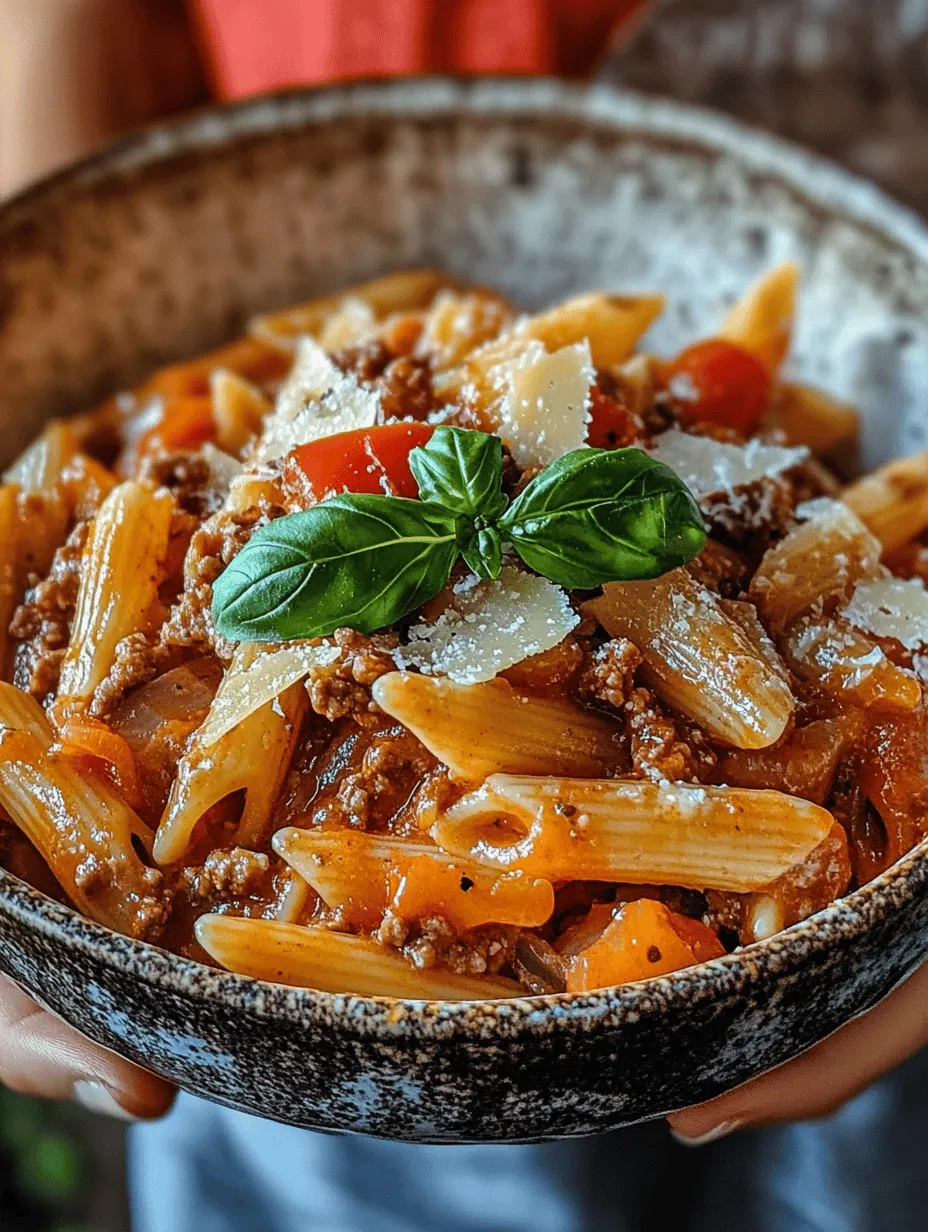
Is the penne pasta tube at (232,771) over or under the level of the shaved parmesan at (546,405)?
under

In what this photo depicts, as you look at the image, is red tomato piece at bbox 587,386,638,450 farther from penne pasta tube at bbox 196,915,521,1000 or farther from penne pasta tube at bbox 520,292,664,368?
penne pasta tube at bbox 196,915,521,1000

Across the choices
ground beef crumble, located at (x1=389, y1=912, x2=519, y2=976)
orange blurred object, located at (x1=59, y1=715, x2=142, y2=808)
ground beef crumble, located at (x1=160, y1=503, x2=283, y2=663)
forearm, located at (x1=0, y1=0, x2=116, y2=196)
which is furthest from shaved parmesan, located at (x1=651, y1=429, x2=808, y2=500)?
forearm, located at (x1=0, y1=0, x2=116, y2=196)

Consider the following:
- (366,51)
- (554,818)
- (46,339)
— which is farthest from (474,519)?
(366,51)

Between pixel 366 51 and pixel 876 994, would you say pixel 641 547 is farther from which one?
pixel 366 51

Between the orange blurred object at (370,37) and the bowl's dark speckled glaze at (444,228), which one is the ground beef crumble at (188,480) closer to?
the bowl's dark speckled glaze at (444,228)

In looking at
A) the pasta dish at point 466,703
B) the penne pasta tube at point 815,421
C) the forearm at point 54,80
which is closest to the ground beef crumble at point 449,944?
the pasta dish at point 466,703

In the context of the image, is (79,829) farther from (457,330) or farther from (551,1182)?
(551,1182)
